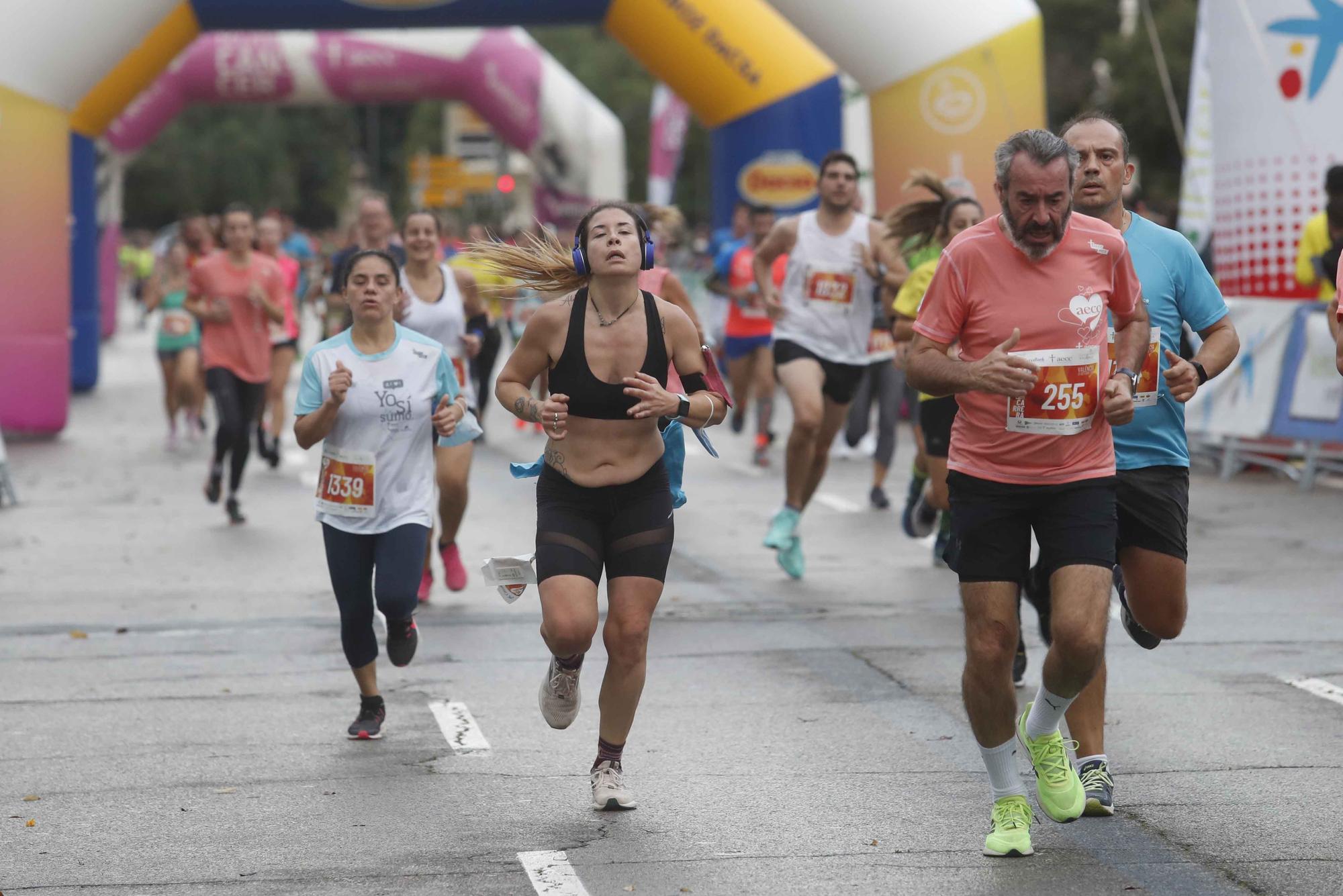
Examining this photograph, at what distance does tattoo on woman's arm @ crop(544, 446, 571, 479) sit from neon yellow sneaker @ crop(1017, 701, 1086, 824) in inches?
56.3

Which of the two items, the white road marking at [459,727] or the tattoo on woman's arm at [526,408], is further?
the white road marking at [459,727]

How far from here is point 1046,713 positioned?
16.6 feet

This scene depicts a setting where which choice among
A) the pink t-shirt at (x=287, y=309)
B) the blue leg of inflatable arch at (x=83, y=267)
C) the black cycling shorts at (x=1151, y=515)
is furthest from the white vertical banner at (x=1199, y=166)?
the black cycling shorts at (x=1151, y=515)

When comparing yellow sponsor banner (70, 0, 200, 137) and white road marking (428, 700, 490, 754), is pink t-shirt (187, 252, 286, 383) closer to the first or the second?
yellow sponsor banner (70, 0, 200, 137)

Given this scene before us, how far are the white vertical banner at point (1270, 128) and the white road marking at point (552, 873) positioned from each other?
10404mm

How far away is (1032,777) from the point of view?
19.1ft

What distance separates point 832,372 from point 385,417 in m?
4.02

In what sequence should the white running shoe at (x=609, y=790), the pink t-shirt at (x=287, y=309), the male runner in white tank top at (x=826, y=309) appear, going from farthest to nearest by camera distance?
the pink t-shirt at (x=287, y=309) < the male runner in white tank top at (x=826, y=309) < the white running shoe at (x=609, y=790)

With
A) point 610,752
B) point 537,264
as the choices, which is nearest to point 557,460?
point 537,264

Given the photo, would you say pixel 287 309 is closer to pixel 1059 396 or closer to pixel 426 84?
pixel 1059 396

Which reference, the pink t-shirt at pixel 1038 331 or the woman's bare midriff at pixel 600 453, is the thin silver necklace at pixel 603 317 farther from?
the pink t-shirt at pixel 1038 331

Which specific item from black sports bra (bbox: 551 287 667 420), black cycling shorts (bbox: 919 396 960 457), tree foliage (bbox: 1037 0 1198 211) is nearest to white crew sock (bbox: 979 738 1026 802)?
black sports bra (bbox: 551 287 667 420)

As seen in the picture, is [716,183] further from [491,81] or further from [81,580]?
[81,580]

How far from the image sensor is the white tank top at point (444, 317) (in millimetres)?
9367
